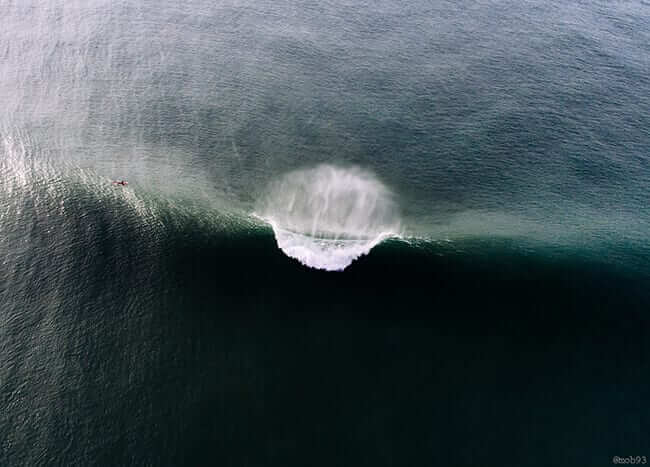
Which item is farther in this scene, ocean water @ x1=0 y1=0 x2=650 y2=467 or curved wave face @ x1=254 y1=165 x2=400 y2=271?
curved wave face @ x1=254 y1=165 x2=400 y2=271

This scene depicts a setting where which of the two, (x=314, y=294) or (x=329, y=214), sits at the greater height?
(x=329, y=214)

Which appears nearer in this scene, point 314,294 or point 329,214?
point 314,294

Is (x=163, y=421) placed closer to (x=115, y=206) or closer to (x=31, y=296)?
(x=31, y=296)

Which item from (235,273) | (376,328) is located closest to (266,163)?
(235,273)

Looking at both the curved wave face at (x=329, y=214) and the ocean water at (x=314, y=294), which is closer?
the ocean water at (x=314, y=294)
